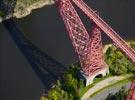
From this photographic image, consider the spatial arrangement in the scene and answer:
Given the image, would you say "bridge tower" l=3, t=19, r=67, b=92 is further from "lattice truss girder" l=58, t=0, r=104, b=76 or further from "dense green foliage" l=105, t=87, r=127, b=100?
"dense green foliage" l=105, t=87, r=127, b=100

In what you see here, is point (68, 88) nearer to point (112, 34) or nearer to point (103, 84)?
point (103, 84)

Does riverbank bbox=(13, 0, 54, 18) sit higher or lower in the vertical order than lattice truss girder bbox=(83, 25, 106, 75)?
higher

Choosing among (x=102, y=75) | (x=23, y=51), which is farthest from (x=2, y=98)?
(x=102, y=75)

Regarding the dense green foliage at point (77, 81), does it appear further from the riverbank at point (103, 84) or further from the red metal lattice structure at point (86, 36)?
the red metal lattice structure at point (86, 36)

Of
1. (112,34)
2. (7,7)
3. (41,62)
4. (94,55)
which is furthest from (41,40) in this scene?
(112,34)

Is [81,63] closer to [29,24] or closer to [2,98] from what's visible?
[2,98]

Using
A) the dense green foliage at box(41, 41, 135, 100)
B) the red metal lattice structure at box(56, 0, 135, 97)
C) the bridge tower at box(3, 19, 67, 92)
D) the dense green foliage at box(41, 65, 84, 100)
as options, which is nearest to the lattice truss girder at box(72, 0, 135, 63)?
the red metal lattice structure at box(56, 0, 135, 97)

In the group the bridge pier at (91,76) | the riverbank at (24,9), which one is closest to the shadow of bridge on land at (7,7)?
the riverbank at (24,9)
